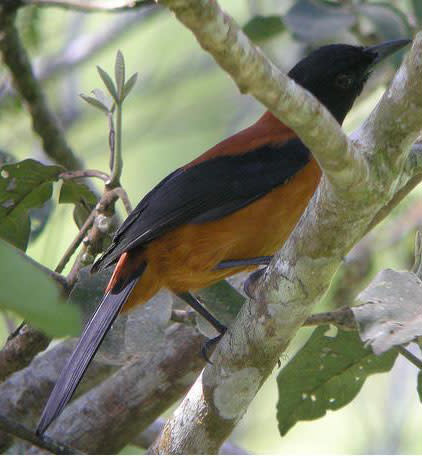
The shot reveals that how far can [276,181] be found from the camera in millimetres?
3801

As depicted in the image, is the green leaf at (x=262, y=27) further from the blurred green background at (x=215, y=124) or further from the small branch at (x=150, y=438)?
the small branch at (x=150, y=438)

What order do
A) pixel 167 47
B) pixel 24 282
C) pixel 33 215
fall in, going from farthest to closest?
pixel 167 47, pixel 33 215, pixel 24 282

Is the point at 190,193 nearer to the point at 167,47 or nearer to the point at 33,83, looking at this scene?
the point at 33,83

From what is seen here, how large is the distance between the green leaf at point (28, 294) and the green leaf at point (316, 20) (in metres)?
3.32

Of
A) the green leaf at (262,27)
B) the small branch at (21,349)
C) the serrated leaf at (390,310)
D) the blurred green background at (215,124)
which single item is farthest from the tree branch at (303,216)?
the green leaf at (262,27)

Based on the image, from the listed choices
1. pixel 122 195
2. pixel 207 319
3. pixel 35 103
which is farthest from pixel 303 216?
pixel 35 103

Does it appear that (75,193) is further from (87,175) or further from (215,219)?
(215,219)

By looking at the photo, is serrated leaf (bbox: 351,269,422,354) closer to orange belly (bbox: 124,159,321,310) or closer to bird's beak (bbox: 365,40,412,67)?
orange belly (bbox: 124,159,321,310)

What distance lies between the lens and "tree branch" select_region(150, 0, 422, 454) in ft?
5.95

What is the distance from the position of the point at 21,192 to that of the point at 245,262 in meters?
1.02

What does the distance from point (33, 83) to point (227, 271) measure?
5.43 ft

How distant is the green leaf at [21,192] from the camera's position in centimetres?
359

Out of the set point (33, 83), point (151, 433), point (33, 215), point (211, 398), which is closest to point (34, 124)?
point (33, 83)

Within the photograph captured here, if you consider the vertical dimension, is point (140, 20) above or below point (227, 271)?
above
